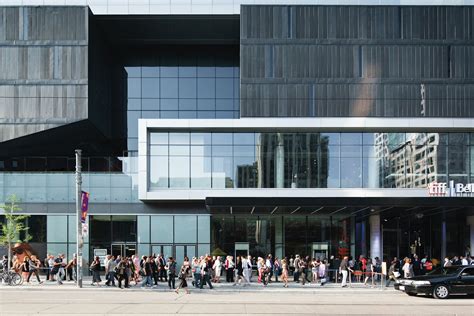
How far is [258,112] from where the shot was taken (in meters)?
41.0

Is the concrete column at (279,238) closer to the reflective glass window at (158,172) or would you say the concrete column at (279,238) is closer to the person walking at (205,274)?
the reflective glass window at (158,172)

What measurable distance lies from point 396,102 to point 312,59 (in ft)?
20.3

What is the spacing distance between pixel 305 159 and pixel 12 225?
18.9 meters

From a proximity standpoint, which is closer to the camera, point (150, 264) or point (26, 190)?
point (150, 264)

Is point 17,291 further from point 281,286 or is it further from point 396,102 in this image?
point 396,102

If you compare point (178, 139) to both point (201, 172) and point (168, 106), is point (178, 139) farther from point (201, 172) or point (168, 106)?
point (168, 106)

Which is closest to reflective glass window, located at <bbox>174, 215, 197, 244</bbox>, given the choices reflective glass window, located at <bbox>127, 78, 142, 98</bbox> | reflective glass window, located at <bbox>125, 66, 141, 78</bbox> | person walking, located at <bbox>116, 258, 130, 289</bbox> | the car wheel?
person walking, located at <bbox>116, 258, 130, 289</bbox>

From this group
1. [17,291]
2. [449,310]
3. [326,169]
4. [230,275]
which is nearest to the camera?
[449,310]

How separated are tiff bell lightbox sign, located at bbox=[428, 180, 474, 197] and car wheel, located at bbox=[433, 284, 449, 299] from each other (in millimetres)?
13405

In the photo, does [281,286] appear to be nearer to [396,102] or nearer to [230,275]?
[230,275]

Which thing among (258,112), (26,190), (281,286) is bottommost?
(281,286)

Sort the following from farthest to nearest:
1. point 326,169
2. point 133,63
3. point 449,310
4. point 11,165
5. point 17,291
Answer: point 133,63
point 11,165
point 326,169
point 17,291
point 449,310

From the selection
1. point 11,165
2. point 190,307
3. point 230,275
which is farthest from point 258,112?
point 190,307

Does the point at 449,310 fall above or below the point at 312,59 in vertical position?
below
